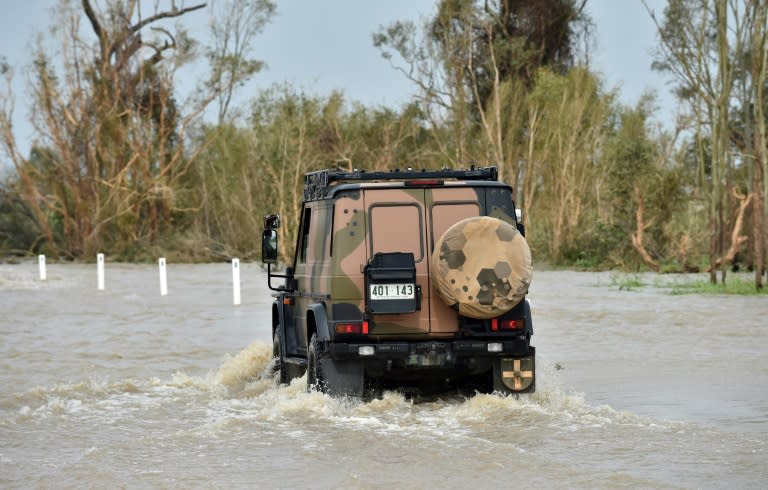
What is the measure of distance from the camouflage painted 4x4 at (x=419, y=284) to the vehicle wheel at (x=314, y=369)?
14 mm

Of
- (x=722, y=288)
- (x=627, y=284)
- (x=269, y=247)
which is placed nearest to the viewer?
(x=269, y=247)

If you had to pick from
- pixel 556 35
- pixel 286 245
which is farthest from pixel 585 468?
pixel 556 35

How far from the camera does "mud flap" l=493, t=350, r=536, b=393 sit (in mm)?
11688

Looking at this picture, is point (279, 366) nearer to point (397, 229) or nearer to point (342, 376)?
point (342, 376)

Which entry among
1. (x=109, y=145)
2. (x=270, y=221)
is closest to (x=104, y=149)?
(x=109, y=145)

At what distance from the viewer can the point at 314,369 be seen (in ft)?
39.0

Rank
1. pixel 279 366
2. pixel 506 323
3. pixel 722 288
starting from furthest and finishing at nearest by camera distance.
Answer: pixel 722 288 → pixel 279 366 → pixel 506 323

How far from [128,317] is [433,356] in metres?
15.9

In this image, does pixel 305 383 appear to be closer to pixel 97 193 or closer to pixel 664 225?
pixel 664 225

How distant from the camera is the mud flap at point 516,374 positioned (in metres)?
11.7

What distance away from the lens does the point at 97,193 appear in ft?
196

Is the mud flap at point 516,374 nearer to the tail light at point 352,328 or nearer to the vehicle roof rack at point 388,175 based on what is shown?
the tail light at point 352,328

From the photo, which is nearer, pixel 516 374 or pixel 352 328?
pixel 352 328

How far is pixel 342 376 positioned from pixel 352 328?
51cm
